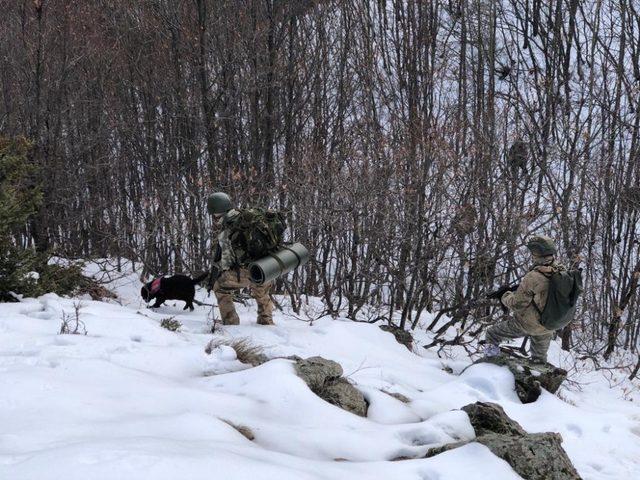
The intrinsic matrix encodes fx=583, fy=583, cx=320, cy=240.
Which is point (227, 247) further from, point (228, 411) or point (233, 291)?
point (228, 411)

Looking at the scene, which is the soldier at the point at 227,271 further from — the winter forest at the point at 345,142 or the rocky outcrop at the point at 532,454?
the rocky outcrop at the point at 532,454

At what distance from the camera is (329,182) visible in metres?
8.75

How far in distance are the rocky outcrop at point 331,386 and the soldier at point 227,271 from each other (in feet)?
6.50

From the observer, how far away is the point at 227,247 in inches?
252

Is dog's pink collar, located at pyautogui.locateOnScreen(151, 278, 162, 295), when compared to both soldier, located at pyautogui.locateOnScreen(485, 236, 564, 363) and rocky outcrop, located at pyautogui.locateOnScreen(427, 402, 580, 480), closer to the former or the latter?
soldier, located at pyautogui.locateOnScreen(485, 236, 564, 363)

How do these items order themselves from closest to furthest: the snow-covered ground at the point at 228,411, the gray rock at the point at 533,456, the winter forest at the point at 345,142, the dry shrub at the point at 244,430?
the snow-covered ground at the point at 228,411
the dry shrub at the point at 244,430
the gray rock at the point at 533,456
the winter forest at the point at 345,142

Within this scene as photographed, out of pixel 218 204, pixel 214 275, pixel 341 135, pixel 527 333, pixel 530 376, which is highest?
pixel 341 135

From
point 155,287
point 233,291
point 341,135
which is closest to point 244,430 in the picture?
point 233,291

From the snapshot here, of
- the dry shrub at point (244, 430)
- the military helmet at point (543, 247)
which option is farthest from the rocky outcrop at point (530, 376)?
the dry shrub at point (244, 430)

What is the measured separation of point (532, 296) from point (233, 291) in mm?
3367

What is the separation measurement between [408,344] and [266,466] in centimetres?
567

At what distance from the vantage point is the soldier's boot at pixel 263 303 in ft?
22.2

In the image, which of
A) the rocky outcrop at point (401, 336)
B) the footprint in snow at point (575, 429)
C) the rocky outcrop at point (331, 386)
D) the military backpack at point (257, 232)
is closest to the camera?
the rocky outcrop at point (331, 386)

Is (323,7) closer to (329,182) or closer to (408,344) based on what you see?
(329,182)
